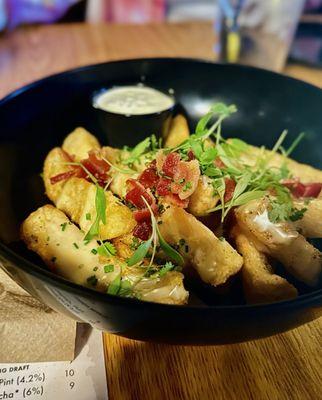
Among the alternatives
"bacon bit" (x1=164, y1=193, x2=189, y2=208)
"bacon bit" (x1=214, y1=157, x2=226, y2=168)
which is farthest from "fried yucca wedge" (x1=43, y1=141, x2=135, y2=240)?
"bacon bit" (x1=214, y1=157, x2=226, y2=168)

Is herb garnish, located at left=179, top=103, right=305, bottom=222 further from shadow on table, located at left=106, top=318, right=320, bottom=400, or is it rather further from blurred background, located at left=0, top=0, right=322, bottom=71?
blurred background, located at left=0, top=0, right=322, bottom=71

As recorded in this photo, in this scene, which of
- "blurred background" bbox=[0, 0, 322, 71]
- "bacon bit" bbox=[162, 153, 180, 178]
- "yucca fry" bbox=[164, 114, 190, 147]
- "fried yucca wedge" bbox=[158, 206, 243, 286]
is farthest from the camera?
"blurred background" bbox=[0, 0, 322, 71]

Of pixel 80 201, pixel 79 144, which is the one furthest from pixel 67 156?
pixel 80 201

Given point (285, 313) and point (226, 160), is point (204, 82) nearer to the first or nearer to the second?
point (226, 160)

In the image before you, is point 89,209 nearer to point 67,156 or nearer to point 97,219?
point 97,219

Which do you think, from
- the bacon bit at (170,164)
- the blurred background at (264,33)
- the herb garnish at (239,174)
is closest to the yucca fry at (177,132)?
the herb garnish at (239,174)

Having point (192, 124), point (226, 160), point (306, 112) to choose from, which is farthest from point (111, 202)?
point (306, 112)

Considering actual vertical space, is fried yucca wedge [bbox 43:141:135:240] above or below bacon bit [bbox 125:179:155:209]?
below

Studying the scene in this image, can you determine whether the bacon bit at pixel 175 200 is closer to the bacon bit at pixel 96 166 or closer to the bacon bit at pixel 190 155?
the bacon bit at pixel 190 155
